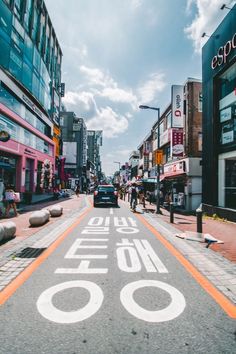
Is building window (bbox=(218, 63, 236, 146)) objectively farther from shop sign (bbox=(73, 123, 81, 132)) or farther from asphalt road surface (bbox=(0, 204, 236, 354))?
shop sign (bbox=(73, 123, 81, 132))

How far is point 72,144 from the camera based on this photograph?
252ft

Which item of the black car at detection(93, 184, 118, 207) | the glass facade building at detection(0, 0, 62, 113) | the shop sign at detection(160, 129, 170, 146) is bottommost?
the black car at detection(93, 184, 118, 207)

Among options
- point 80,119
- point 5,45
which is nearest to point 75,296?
point 5,45

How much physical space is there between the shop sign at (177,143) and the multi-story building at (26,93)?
13712 millimetres

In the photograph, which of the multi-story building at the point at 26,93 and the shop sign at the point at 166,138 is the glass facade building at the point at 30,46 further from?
the shop sign at the point at 166,138

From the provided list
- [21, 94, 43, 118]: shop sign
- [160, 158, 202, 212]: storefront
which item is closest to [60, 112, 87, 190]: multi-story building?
[21, 94, 43, 118]: shop sign

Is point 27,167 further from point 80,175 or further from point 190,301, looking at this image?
point 80,175

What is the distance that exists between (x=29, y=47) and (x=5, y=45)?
25.0 ft

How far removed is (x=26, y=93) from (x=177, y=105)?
18.3 metres

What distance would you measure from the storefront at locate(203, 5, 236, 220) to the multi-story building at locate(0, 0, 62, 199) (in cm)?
1469

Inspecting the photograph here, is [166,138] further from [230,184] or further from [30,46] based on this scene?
[30,46]

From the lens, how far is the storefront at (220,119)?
14.0 m

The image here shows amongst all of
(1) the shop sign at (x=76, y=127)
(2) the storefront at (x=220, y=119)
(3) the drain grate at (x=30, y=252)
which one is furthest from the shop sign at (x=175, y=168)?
(1) the shop sign at (x=76, y=127)

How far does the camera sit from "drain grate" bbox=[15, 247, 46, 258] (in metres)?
5.96
